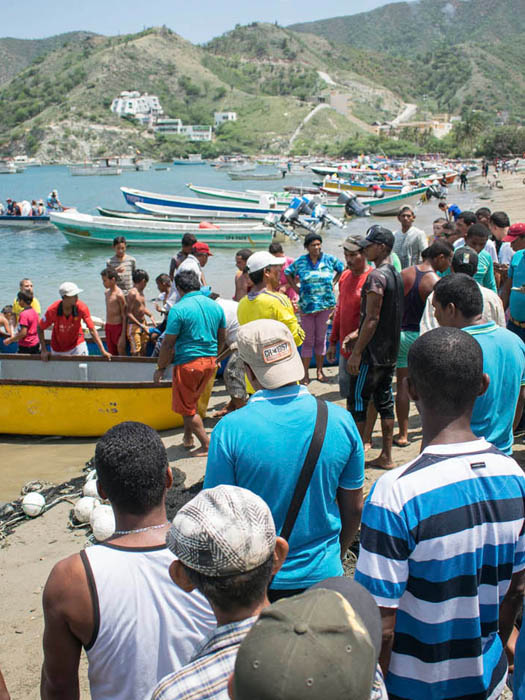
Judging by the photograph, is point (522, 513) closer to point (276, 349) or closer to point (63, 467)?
point (276, 349)

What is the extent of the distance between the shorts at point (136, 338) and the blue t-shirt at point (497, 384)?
248 inches

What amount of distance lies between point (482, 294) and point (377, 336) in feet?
3.84

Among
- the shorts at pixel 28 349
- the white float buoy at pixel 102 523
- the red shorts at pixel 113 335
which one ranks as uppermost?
the red shorts at pixel 113 335

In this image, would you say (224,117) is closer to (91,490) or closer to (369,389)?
(91,490)

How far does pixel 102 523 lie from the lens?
4.77 m

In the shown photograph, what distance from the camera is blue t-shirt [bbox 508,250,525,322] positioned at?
5.63 m

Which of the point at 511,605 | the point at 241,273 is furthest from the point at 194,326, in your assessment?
the point at 511,605

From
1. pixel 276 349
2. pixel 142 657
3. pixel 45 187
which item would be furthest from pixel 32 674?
pixel 45 187

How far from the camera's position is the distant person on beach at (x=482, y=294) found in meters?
4.27

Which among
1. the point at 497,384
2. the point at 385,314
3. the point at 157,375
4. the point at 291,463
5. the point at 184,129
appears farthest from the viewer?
the point at 184,129

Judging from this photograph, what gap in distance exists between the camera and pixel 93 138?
141 metres

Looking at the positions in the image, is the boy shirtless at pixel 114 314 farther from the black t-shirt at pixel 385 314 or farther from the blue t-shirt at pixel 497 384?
the blue t-shirt at pixel 497 384

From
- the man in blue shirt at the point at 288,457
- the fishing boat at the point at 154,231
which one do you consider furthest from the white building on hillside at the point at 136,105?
the man in blue shirt at the point at 288,457

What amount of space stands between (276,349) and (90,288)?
63.2ft
